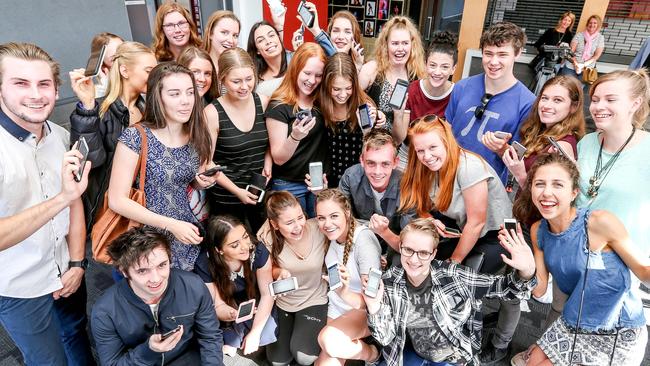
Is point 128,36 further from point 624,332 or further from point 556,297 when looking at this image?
point 624,332

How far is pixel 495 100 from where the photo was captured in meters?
2.38

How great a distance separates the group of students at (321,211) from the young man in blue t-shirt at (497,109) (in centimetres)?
1

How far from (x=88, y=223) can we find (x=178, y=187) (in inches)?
18.5

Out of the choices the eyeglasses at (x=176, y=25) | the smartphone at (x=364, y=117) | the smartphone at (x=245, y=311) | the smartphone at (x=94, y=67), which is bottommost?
the smartphone at (x=245, y=311)

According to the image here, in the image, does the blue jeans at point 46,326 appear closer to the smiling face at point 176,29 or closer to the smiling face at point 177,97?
the smiling face at point 177,97

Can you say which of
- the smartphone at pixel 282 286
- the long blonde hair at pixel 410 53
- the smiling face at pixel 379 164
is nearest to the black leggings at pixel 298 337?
the smartphone at pixel 282 286

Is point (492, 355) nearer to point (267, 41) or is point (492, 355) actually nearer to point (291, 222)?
point (291, 222)

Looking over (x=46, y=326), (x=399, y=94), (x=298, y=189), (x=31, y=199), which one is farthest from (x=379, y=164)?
(x=46, y=326)

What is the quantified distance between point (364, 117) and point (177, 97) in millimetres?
1062

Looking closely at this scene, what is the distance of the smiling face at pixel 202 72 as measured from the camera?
229 centimetres

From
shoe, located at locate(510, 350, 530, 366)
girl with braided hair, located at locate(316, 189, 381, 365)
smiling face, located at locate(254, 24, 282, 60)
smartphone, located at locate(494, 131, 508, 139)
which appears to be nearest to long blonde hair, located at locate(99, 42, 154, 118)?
smiling face, located at locate(254, 24, 282, 60)

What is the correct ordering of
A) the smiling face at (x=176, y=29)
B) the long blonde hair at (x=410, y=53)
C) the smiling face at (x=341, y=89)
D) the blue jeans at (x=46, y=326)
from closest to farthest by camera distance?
1. the blue jeans at (x=46, y=326)
2. the smiling face at (x=341, y=89)
3. the smiling face at (x=176, y=29)
4. the long blonde hair at (x=410, y=53)

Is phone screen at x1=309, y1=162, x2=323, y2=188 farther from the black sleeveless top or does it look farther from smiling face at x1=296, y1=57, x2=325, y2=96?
smiling face at x1=296, y1=57, x2=325, y2=96

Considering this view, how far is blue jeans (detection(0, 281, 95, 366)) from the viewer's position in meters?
1.57
